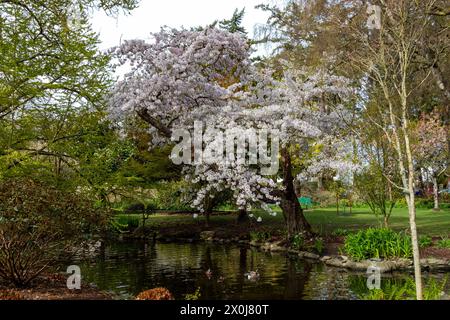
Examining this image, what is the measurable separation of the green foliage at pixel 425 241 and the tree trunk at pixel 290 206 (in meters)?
4.34

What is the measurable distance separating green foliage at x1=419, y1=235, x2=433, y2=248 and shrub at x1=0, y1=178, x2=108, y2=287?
11.7 m

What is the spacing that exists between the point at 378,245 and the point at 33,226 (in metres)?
10.6

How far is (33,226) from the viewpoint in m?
10.5

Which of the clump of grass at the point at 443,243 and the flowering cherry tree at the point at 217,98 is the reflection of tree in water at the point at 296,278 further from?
the clump of grass at the point at 443,243

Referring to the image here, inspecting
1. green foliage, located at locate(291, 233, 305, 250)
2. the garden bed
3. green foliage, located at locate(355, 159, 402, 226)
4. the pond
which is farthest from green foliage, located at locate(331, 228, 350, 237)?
the garden bed

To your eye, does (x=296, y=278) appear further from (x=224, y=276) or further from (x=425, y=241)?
(x=425, y=241)

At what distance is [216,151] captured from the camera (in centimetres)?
1623

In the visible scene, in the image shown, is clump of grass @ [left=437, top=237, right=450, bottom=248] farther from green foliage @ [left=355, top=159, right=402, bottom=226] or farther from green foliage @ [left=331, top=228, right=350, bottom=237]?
green foliage @ [left=331, top=228, right=350, bottom=237]

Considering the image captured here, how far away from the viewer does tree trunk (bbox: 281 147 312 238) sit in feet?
64.0

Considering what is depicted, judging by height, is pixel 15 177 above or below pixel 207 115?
below

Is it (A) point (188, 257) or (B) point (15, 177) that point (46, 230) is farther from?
(A) point (188, 257)

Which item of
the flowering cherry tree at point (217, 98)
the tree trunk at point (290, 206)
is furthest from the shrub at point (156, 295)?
the tree trunk at point (290, 206)
